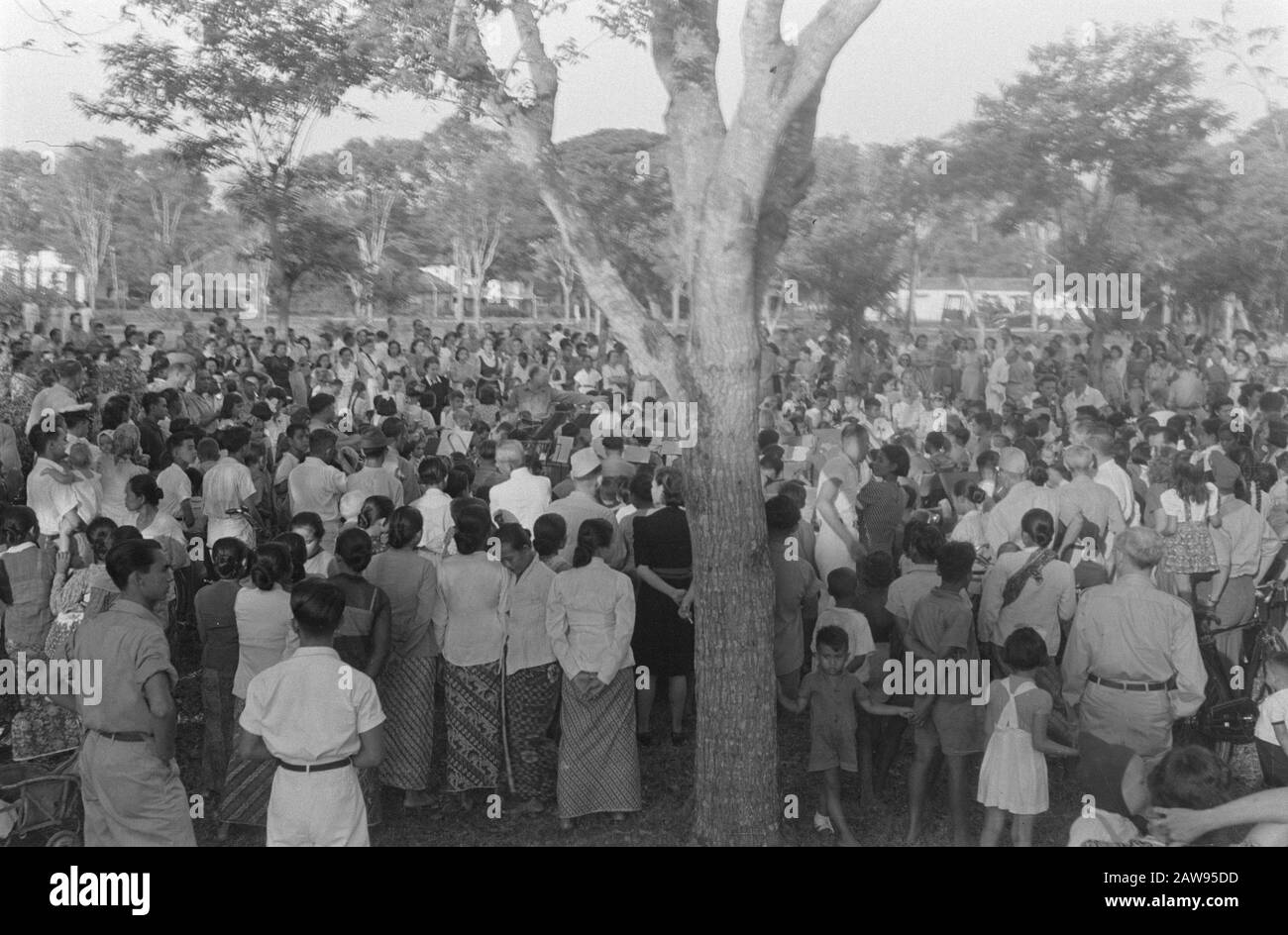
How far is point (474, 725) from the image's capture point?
6.34 m

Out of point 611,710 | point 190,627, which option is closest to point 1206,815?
point 611,710

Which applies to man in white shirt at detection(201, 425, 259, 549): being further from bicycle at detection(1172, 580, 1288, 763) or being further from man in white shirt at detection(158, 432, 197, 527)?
bicycle at detection(1172, 580, 1288, 763)

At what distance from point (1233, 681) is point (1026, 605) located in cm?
146

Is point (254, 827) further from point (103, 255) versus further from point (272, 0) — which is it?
point (103, 255)

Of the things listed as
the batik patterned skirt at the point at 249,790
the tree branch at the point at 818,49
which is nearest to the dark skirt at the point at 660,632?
the batik patterned skirt at the point at 249,790

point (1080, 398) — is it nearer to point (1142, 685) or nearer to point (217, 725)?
point (1142, 685)

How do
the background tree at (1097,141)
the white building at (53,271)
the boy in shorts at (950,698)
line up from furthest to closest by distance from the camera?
the white building at (53,271) → the background tree at (1097,141) → the boy in shorts at (950,698)

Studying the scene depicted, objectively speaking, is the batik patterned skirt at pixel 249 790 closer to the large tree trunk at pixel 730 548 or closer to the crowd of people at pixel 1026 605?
the large tree trunk at pixel 730 548

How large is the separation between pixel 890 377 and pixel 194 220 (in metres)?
25.2

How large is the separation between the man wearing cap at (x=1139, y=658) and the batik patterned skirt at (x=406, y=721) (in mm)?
3067

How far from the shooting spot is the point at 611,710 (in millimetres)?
6113

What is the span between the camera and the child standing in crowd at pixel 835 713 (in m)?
5.93

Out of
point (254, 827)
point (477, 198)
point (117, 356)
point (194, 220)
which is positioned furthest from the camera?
point (194, 220)

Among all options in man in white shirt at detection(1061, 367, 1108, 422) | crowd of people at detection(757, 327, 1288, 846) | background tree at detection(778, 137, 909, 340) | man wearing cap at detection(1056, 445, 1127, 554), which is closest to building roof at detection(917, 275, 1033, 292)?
background tree at detection(778, 137, 909, 340)
